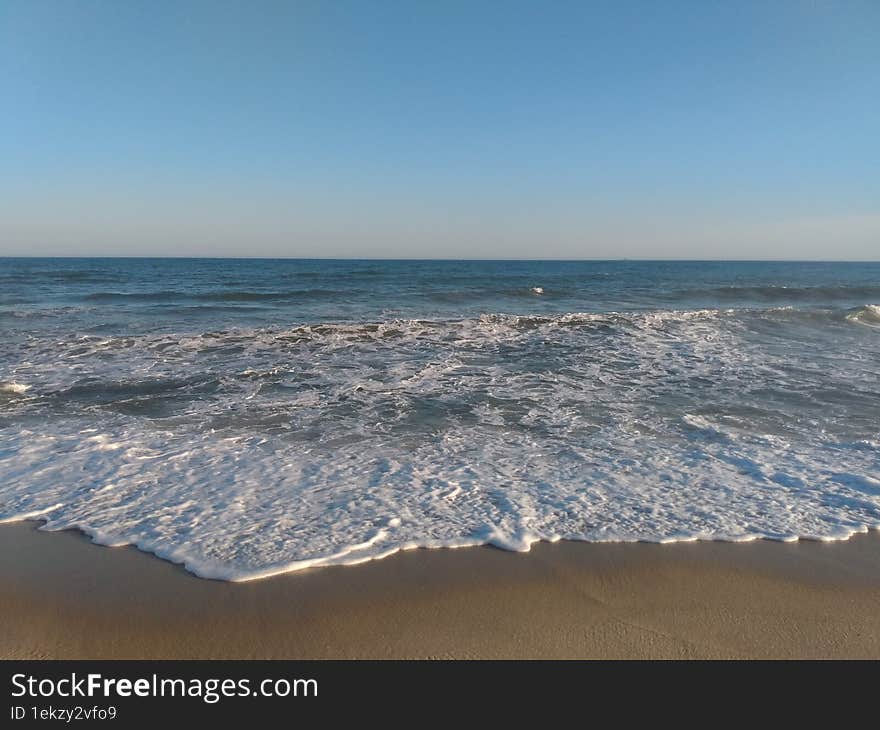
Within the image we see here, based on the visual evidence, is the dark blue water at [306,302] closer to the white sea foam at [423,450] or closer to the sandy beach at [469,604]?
the white sea foam at [423,450]

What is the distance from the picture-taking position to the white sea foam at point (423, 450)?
3.81 metres

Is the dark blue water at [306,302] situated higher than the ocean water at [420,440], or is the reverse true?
the dark blue water at [306,302]

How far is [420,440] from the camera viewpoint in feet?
18.8

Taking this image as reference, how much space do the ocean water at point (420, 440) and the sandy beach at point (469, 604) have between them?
211 millimetres

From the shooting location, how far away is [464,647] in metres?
2.62

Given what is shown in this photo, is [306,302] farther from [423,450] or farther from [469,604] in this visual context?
[469,604]

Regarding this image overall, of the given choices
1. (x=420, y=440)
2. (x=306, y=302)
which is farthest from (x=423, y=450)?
(x=306, y=302)

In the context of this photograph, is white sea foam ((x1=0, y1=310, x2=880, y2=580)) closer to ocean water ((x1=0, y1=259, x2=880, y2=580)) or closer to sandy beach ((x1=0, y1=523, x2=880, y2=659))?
ocean water ((x1=0, y1=259, x2=880, y2=580))

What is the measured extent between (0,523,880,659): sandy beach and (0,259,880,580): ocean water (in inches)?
8.3

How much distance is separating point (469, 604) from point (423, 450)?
2.50 metres

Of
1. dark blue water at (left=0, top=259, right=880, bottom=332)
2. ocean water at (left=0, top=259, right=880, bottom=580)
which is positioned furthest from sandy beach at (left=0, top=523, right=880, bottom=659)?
dark blue water at (left=0, top=259, right=880, bottom=332)

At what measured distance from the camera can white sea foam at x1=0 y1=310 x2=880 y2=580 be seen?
3.81 m

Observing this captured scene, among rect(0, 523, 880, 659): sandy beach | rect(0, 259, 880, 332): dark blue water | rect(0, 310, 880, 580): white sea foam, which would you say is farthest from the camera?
rect(0, 259, 880, 332): dark blue water

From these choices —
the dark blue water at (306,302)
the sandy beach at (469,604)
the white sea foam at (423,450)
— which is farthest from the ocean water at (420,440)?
the dark blue water at (306,302)
